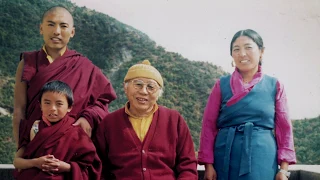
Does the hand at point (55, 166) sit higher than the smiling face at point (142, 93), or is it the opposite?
the smiling face at point (142, 93)

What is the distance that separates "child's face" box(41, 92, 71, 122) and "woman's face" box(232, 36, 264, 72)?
5.07ft

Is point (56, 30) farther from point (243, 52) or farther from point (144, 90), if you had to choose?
point (243, 52)

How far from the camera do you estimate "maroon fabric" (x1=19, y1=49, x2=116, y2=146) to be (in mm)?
3172

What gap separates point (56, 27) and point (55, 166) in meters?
1.31

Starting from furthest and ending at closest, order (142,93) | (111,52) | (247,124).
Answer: (111,52) < (247,124) < (142,93)

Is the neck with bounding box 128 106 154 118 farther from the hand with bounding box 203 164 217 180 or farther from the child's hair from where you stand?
the hand with bounding box 203 164 217 180

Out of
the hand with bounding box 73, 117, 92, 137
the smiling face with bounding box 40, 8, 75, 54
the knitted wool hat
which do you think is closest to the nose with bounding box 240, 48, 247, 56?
the knitted wool hat

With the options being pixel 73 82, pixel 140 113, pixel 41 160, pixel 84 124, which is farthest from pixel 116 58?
pixel 41 160

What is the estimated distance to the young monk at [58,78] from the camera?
125 inches

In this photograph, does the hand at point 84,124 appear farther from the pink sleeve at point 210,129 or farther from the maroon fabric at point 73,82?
the pink sleeve at point 210,129

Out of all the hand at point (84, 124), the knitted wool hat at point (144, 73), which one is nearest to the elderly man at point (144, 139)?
the knitted wool hat at point (144, 73)

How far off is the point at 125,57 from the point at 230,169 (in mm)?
14547

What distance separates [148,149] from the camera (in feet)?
9.42

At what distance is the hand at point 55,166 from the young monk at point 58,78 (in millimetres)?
456
